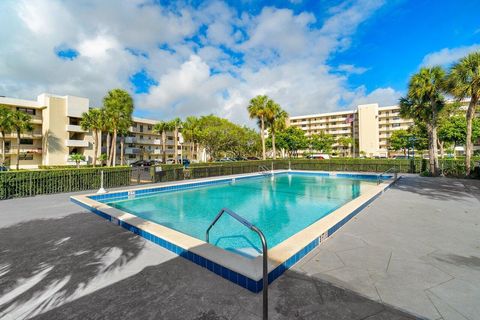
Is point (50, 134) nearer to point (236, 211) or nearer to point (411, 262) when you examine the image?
point (236, 211)

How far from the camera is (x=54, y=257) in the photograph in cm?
402

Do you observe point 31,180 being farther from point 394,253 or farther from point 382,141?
point 382,141

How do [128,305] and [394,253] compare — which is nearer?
[128,305]

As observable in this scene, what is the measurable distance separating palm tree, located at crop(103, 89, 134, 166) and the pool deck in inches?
858

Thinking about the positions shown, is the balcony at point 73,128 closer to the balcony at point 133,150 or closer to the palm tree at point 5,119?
the palm tree at point 5,119

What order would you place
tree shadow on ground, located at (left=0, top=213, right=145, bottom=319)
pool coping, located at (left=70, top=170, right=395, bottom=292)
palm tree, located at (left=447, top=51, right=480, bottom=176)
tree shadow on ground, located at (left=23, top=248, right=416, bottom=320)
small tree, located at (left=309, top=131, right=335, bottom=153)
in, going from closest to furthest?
tree shadow on ground, located at (left=23, top=248, right=416, bottom=320) < tree shadow on ground, located at (left=0, top=213, right=145, bottom=319) < pool coping, located at (left=70, top=170, right=395, bottom=292) < palm tree, located at (left=447, top=51, right=480, bottom=176) < small tree, located at (left=309, top=131, right=335, bottom=153)

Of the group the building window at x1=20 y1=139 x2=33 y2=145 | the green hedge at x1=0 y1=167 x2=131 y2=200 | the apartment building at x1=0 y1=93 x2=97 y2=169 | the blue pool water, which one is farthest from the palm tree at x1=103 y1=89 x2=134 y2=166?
the blue pool water

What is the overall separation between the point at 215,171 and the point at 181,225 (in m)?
12.0

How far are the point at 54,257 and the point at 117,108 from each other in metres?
24.2

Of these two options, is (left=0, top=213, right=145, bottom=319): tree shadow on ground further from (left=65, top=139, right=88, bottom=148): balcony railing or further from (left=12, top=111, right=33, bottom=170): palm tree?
(left=65, top=139, right=88, bottom=148): balcony railing

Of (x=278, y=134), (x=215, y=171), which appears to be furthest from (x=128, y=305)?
(x=278, y=134)

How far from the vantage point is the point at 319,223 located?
17.9 feet

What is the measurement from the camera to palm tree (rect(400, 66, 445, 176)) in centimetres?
1583

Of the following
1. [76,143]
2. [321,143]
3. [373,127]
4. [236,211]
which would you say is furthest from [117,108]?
[373,127]
